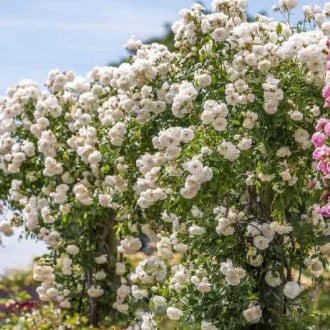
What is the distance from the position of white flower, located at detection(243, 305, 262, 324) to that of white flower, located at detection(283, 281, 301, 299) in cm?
24

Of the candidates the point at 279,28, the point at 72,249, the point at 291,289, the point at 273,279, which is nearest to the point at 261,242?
the point at 273,279

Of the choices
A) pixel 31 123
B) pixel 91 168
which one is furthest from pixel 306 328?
pixel 31 123

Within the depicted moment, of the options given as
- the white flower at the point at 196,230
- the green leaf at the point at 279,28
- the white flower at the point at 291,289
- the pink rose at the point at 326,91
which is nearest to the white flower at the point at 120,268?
the white flower at the point at 196,230

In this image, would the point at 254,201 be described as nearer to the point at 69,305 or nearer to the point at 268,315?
the point at 268,315

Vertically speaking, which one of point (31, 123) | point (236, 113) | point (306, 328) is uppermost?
point (31, 123)

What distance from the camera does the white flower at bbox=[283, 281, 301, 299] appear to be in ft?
16.6

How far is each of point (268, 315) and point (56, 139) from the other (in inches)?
96.0

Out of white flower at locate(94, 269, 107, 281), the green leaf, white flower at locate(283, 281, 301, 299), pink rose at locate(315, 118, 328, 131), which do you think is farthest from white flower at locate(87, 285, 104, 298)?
pink rose at locate(315, 118, 328, 131)

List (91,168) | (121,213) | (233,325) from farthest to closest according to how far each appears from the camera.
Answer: (91,168)
(121,213)
(233,325)

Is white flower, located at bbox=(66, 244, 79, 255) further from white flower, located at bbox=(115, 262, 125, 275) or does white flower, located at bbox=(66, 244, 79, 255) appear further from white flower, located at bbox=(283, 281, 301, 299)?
white flower, located at bbox=(283, 281, 301, 299)

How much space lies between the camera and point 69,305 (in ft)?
23.0

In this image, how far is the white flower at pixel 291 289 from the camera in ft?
16.6

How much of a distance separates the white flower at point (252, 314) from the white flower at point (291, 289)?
24cm

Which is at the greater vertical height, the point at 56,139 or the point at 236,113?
the point at 56,139
